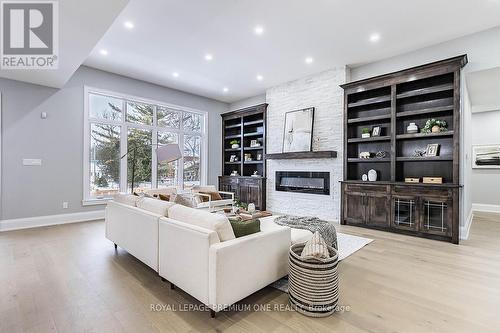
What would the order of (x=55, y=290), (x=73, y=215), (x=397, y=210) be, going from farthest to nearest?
(x=73, y=215), (x=397, y=210), (x=55, y=290)

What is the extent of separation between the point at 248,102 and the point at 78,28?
17.7ft

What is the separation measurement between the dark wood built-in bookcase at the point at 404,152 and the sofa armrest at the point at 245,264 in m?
3.06

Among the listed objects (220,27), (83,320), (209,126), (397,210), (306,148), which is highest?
(220,27)

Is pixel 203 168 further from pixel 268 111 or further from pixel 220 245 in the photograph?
pixel 220 245

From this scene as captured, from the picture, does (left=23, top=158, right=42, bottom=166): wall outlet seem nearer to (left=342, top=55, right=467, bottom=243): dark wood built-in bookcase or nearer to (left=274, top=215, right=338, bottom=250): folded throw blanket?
(left=274, top=215, right=338, bottom=250): folded throw blanket

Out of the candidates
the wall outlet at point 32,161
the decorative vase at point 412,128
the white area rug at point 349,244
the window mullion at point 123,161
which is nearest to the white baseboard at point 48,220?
the window mullion at point 123,161

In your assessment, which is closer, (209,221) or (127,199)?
(209,221)

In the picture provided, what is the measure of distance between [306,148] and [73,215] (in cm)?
543

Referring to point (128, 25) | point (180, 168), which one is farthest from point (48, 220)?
point (128, 25)

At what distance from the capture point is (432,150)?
438 centimetres

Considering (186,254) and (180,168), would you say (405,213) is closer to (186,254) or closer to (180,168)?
(186,254)

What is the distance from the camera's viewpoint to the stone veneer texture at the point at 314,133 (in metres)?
5.50

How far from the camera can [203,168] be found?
305 inches

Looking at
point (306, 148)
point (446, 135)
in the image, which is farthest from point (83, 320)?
point (446, 135)
